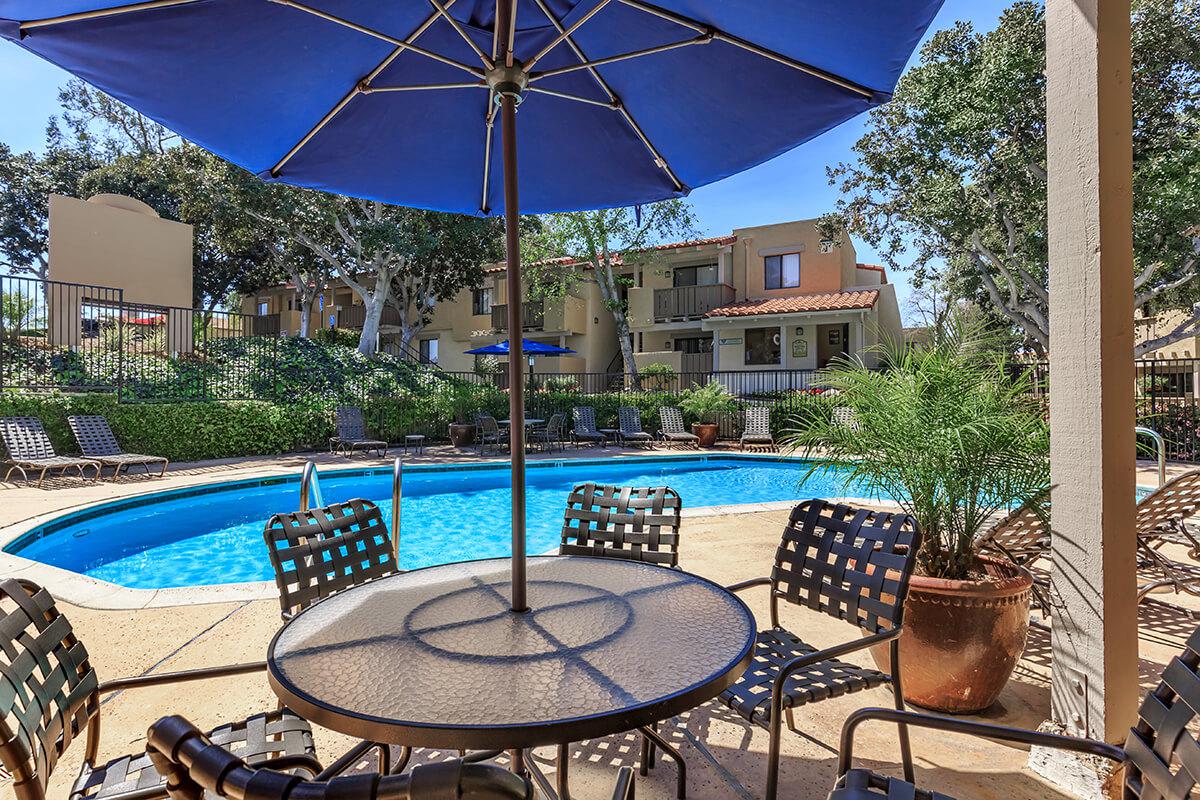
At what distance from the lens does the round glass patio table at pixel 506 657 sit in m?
1.19

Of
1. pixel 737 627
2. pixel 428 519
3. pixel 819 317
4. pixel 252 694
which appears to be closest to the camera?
pixel 737 627

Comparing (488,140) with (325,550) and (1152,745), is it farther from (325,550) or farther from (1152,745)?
(1152,745)

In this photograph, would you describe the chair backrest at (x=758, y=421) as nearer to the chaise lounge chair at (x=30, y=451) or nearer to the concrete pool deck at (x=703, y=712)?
the concrete pool deck at (x=703, y=712)

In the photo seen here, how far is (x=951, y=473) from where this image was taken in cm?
260

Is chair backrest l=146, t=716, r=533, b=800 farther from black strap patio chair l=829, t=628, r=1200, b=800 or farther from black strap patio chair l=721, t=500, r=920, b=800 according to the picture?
black strap patio chair l=721, t=500, r=920, b=800

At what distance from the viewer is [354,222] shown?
16.6 metres

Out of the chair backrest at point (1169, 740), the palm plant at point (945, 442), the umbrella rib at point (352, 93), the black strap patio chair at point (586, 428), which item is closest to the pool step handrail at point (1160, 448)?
the palm plant at point (945, 442)

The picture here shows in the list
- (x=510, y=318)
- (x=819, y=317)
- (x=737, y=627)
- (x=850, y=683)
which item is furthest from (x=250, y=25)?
(x=819, y=317)

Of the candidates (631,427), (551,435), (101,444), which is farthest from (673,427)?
(101,444)

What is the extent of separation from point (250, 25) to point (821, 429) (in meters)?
2.92

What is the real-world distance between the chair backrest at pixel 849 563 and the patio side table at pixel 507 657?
58 cm

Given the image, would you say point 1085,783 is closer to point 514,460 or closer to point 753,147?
point 514,460

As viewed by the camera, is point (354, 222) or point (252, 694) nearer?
point (252, 694)

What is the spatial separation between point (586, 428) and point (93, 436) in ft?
31.1
